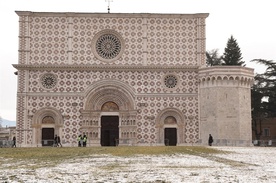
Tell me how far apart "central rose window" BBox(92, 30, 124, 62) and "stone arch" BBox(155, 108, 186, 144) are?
6919mm

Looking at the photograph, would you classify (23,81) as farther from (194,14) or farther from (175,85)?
(194,14)

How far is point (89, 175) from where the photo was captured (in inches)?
529

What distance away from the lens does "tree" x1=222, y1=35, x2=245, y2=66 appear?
6550cm

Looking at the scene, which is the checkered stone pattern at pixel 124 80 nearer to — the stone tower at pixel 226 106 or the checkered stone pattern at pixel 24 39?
the checkered stone pattern at pixel 24 39

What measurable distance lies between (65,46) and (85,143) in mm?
9905

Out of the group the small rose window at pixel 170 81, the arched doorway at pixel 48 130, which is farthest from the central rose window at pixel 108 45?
the arched doorway at pixel 48 130

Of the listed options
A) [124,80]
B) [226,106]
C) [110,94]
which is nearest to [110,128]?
[110,94]

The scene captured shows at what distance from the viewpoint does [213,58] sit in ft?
231

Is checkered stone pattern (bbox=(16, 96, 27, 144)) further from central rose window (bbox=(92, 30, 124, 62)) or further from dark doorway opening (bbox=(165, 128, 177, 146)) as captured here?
dark doorway opening (bbox=(165, 128, 177, 146))

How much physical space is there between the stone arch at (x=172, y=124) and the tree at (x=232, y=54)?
23246mm

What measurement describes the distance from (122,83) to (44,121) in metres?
8.00

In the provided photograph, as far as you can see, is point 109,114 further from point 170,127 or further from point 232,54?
point 232,54

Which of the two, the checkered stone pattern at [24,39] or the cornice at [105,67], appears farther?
the checkered stone pattern at [24,39]

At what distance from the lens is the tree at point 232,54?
65.5 meters
